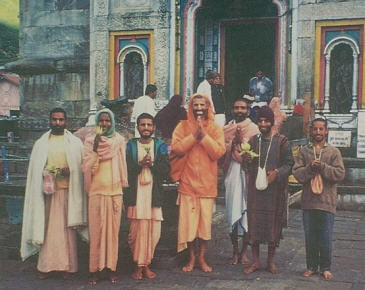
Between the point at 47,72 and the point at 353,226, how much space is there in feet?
32.8

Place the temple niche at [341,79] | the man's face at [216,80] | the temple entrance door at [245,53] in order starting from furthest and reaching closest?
the temple entrance door at [245,53] < the temple niche at [341,79] < the man's face at [216,80]

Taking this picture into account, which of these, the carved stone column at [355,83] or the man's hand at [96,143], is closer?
the man's hand at [96,143]

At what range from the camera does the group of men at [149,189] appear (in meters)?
5.69

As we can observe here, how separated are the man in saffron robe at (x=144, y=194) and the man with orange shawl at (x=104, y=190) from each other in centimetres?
11

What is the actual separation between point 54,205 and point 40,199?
0.51ft

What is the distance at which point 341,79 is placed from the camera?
1243 cm

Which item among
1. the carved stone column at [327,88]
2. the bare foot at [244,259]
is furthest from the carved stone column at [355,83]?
the bare foot at [244,259]

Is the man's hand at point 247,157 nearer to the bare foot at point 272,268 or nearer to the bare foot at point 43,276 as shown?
the bare foot at point 272,268

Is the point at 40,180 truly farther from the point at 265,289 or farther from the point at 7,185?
the point at 7,185

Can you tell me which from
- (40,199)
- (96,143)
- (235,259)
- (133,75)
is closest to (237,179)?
(235,259)

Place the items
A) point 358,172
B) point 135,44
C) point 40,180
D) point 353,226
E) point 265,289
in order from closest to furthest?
point 265,289, point 40,180, point 353,226, point 358,172, point 135,44

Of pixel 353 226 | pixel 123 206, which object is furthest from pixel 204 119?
pixel 353 226

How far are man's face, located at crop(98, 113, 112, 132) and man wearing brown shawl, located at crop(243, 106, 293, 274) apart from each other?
1433 mm

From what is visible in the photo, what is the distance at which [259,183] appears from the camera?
19.0 feet
